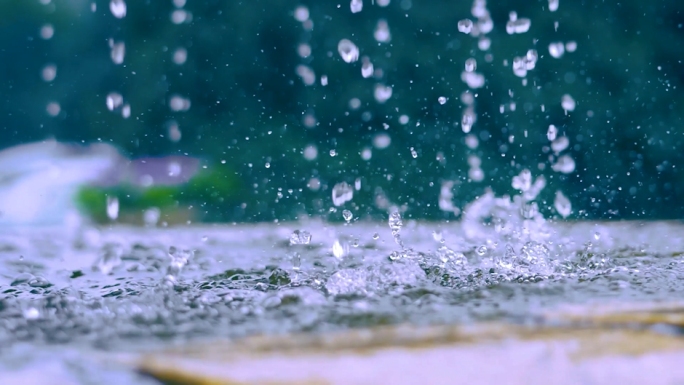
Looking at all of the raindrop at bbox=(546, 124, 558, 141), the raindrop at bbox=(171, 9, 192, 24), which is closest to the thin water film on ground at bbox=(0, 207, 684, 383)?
the raindrop at bbox=(546, 124, 558, 141)

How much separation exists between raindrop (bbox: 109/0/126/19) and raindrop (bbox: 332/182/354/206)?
1.66 metres

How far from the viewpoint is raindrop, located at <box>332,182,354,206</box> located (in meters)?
4.18

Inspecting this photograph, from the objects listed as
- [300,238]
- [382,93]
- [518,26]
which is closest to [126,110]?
[382,93]

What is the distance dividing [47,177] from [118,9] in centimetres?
120

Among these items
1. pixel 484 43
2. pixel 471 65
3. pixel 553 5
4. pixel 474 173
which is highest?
pixel 553 5

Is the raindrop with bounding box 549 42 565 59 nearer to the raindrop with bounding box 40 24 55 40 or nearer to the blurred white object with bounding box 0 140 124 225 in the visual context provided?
the blurred white object with bounding box 0 140 124 225

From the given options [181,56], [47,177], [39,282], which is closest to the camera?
[39,282]

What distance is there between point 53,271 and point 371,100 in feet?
10.7

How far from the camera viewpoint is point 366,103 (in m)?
4.54

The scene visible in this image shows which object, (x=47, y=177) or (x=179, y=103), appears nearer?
(x=179, y=103)

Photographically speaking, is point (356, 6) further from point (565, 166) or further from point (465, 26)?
point (565, 166)

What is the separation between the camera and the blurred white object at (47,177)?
4867 millimetres

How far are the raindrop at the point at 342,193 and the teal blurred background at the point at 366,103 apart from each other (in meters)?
0.06

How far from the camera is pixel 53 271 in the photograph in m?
1.41
